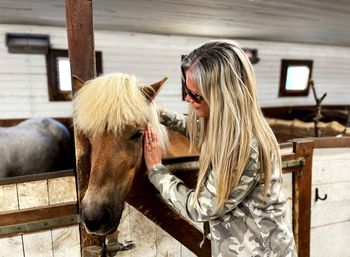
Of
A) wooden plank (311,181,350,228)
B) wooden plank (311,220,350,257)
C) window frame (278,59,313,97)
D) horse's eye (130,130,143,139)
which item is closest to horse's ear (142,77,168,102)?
horse's eye (130,130,143,139)

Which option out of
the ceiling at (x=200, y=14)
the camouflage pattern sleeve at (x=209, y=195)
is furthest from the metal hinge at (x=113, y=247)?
the ceiling at (x=200, y=14)

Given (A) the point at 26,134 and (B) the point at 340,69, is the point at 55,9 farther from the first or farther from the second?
(B) the point at 340,69

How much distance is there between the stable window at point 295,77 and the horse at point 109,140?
483cm

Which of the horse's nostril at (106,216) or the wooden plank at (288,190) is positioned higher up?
the horse's nostril at (106,216)

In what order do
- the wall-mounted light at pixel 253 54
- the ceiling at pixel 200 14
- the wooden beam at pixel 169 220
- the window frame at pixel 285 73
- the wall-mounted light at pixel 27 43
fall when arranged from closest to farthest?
the wooden beam at pixel 169 220
the ceiling at pixel 200 14
the wall-mounted light at pixel 27 43
the wall-mounted light at pixel 253 54
the window frame at pixel 285 73

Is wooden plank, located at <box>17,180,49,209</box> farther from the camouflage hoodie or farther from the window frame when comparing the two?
the window frame

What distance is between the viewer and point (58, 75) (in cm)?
368

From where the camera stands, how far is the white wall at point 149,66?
358 centimetres

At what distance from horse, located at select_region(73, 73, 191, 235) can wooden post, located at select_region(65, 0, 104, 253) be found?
0.14ft

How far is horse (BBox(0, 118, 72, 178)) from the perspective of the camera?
211 centimetres

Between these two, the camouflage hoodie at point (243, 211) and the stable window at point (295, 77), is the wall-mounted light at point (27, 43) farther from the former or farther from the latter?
the stable window at point (295, 77)

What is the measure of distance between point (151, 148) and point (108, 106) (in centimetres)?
20

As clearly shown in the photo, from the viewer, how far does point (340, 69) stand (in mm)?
5832

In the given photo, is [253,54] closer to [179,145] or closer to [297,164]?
[179,145]
